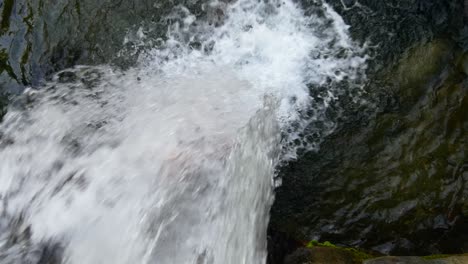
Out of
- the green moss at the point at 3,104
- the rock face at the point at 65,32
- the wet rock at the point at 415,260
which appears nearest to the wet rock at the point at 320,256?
the wet rock at the point at 415,260

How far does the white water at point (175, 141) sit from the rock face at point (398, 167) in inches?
11.4

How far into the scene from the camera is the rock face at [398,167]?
4.43 meters

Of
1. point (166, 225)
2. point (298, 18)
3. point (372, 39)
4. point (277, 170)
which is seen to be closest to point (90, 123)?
point (166, 225)

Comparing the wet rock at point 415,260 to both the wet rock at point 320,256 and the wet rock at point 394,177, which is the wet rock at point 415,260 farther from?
the wet rock at point 394,177

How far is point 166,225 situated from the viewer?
3.95 meters

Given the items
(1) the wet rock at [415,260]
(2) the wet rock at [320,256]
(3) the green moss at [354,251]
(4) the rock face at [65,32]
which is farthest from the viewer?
(4) the rock face at [65,32]

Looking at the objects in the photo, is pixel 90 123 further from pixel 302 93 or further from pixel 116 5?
pixel 302 93

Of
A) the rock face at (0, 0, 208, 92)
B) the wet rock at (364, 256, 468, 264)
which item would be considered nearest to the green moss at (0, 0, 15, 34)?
the rock face at (0, 0, 208, 92)

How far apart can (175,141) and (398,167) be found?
7.37 feet

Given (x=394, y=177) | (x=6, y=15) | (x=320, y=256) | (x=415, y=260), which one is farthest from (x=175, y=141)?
(x=6, y=15)

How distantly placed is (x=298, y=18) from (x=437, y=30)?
1638mm

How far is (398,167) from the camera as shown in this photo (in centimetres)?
469

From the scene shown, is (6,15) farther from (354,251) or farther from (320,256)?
(354,251)

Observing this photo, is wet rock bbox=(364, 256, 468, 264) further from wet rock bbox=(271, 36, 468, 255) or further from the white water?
the white water
